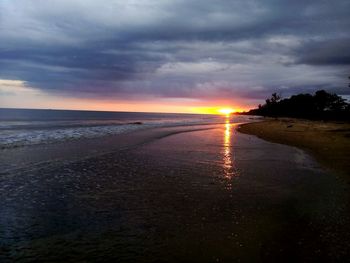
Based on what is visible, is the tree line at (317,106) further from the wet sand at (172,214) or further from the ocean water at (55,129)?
the wet sand at (172,214)

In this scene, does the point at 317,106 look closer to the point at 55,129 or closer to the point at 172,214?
the point at 55,129

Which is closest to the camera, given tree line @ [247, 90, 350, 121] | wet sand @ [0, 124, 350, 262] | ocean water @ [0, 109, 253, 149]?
wet sand @ [0, 124, 350, 262]

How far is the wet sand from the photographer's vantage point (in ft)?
22.3

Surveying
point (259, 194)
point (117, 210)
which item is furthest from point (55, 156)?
point (259, 194)

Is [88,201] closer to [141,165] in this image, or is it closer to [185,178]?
[185,178]

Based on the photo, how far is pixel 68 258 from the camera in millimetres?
6469

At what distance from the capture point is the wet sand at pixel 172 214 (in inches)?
267

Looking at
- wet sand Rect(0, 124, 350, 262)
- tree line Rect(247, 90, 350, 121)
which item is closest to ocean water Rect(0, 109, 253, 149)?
wet sand Rect(0, 124, 350, 262)

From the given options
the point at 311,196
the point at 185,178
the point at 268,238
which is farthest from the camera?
the point at 185,178

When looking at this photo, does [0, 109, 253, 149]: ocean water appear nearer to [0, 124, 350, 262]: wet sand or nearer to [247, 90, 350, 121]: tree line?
[0, 124, 350, 262]: wet sand

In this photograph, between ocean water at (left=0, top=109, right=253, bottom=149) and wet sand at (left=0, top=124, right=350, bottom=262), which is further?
ocean water at (left=0, top=109, right=253, bottom=149)

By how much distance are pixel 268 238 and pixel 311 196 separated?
15.0 feet

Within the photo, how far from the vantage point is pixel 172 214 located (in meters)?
9.27

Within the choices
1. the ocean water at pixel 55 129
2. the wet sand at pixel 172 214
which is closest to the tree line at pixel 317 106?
the ocean water at pixel 55 129
